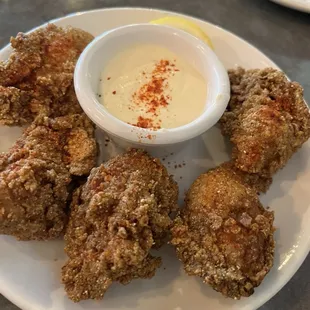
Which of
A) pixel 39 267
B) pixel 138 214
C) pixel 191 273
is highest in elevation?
pixel 138 214

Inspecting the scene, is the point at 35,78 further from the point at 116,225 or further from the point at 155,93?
the point at 116,225

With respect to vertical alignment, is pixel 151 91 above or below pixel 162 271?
above

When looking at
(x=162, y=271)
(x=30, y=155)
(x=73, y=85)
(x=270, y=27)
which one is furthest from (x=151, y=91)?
(x=270, y=27)

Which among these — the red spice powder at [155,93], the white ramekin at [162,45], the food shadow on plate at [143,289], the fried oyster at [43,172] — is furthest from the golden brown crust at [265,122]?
the fried oyster at [43,172]

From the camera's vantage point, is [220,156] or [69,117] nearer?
[69,117]

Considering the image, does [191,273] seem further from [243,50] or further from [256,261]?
[243,50]

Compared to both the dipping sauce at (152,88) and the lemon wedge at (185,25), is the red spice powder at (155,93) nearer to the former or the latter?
the dipping sauce at (152,88)
